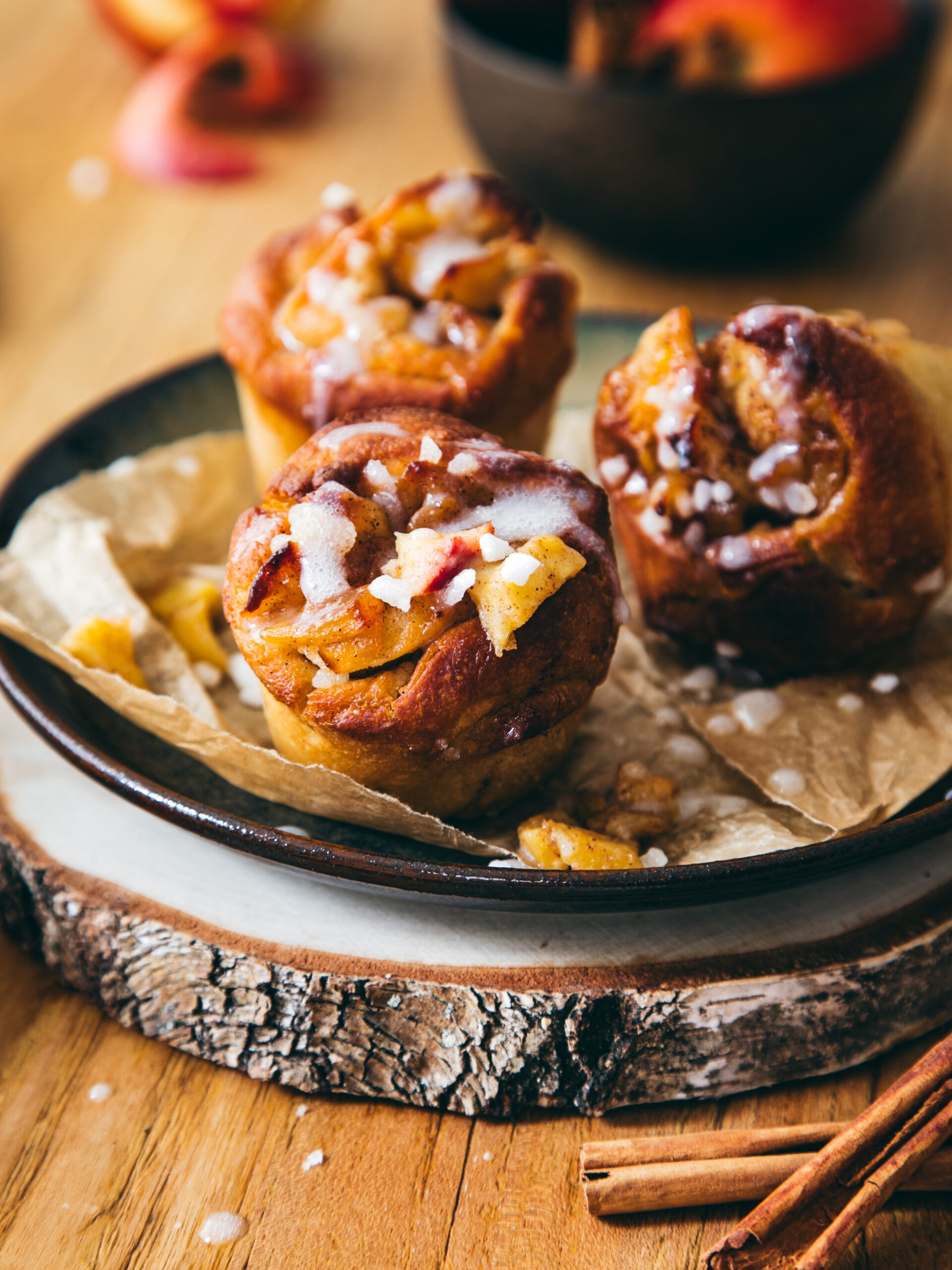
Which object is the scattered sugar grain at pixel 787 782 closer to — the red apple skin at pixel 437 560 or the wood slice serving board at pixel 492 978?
the wood slice serving board at pixel 492 978

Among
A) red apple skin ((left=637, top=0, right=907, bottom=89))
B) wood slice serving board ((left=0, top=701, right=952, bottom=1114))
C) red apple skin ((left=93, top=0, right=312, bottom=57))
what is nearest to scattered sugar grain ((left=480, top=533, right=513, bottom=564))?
wood slice serving board ((left=0, top=701, right=952, bottom=1114))

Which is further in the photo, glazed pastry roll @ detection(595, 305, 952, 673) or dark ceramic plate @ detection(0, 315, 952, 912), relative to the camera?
glazed pastry roll @ detection(595, 305, 952, 673)

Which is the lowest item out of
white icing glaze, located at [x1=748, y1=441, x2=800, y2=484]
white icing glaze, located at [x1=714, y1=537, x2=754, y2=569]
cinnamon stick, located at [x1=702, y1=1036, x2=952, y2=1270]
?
cinnamon stick, located at [x1=702, y1=1036, x2=952, y2=1270]

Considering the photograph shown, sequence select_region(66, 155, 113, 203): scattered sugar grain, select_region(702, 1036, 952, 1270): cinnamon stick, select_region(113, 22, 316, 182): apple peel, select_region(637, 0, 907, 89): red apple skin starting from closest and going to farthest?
select_region(702, 1036, 952, 1270): cinnamon stick < select_region(637, 0, 907, 89): red apple skin < select_region(66, 155, 113, 203): scattered sugar grain < select_region(113, 22, 316, 182): apple peel

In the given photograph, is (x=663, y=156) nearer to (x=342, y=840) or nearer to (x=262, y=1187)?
(x=342, y=840)

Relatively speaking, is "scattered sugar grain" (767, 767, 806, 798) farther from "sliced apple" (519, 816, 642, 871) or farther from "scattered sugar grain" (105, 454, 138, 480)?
"scattered sugar grain" (105, 454, 138, 480)

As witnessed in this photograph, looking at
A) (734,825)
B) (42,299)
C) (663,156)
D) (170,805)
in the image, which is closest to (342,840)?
(170,805)

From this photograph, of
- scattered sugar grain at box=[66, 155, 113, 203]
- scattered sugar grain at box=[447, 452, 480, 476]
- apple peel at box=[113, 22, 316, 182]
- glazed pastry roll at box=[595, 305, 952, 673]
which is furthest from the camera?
apple peel at box=[113, 22, 316, 182]
